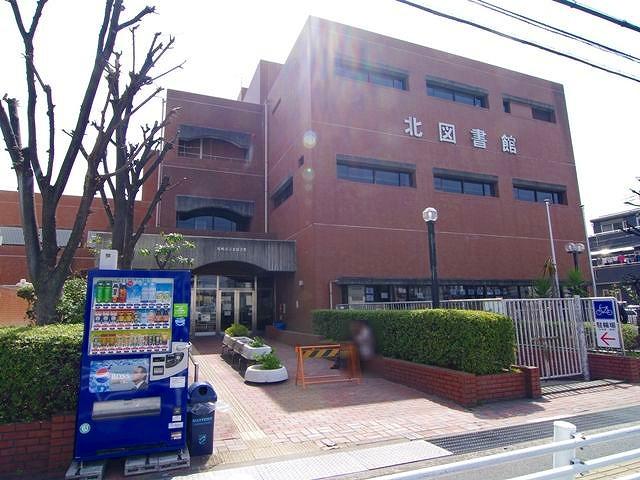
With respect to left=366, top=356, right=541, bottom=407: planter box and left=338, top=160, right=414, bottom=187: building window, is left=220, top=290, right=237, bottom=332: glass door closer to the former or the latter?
left=338, top=160, right=414, bottom=187: building window

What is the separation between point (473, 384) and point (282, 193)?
53.9 feet

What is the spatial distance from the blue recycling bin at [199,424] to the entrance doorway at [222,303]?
16.3 meters

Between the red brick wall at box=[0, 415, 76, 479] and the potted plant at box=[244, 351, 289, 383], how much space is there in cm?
507

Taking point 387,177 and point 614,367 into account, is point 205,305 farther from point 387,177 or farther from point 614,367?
point 614,367

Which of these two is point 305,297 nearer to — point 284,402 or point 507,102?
point 284,402

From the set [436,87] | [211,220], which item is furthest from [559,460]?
[211,220]

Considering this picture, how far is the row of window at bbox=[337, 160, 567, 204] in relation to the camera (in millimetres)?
18811

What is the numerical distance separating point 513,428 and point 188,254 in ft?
47.1

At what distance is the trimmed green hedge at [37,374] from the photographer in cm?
489

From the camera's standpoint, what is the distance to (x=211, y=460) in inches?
209

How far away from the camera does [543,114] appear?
25109 millimetres

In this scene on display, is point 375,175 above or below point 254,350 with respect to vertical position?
above

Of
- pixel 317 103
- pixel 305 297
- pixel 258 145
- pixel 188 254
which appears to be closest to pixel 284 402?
pixel 305 297

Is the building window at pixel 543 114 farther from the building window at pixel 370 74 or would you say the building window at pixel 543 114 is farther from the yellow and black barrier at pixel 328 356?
the yellow and black barrier at pixel 328 356
